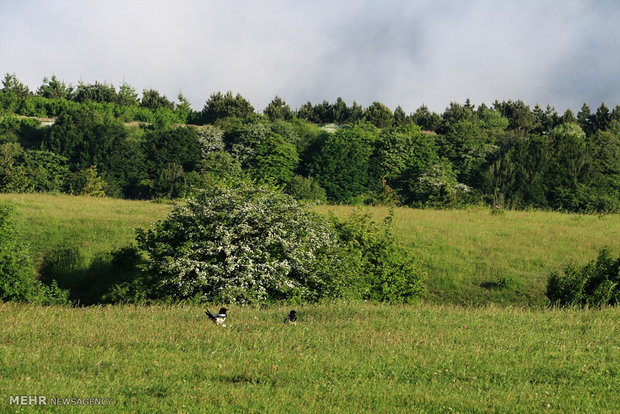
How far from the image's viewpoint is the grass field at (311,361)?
819cm

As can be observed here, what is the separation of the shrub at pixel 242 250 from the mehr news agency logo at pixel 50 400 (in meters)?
12.3

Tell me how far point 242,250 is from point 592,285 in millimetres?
14115

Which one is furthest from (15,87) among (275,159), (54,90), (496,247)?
(496,247)

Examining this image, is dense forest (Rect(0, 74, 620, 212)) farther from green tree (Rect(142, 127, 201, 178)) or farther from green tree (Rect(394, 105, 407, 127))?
green tree (Rect(394, 105, 407, 127))

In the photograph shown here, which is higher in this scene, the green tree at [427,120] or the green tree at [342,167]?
the green tree at [427,120]

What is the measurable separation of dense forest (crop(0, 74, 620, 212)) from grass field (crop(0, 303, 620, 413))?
61.0m

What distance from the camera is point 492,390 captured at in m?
9.05

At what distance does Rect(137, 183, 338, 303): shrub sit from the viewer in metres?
21.3

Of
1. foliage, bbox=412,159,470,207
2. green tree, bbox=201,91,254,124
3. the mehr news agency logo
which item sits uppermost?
green tree, bbox=201,91,254,124

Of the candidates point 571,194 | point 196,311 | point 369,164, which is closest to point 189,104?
point 369,164

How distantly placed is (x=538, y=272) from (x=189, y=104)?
118188 mm

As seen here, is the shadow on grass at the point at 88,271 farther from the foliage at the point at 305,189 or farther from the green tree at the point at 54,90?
the green tree at the point at 54,90

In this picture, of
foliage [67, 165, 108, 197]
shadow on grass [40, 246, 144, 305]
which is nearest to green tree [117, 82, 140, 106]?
foliage [67, 165, 108, 197]

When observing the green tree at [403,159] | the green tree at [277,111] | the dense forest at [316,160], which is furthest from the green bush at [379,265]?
the green tree at [277,111]
